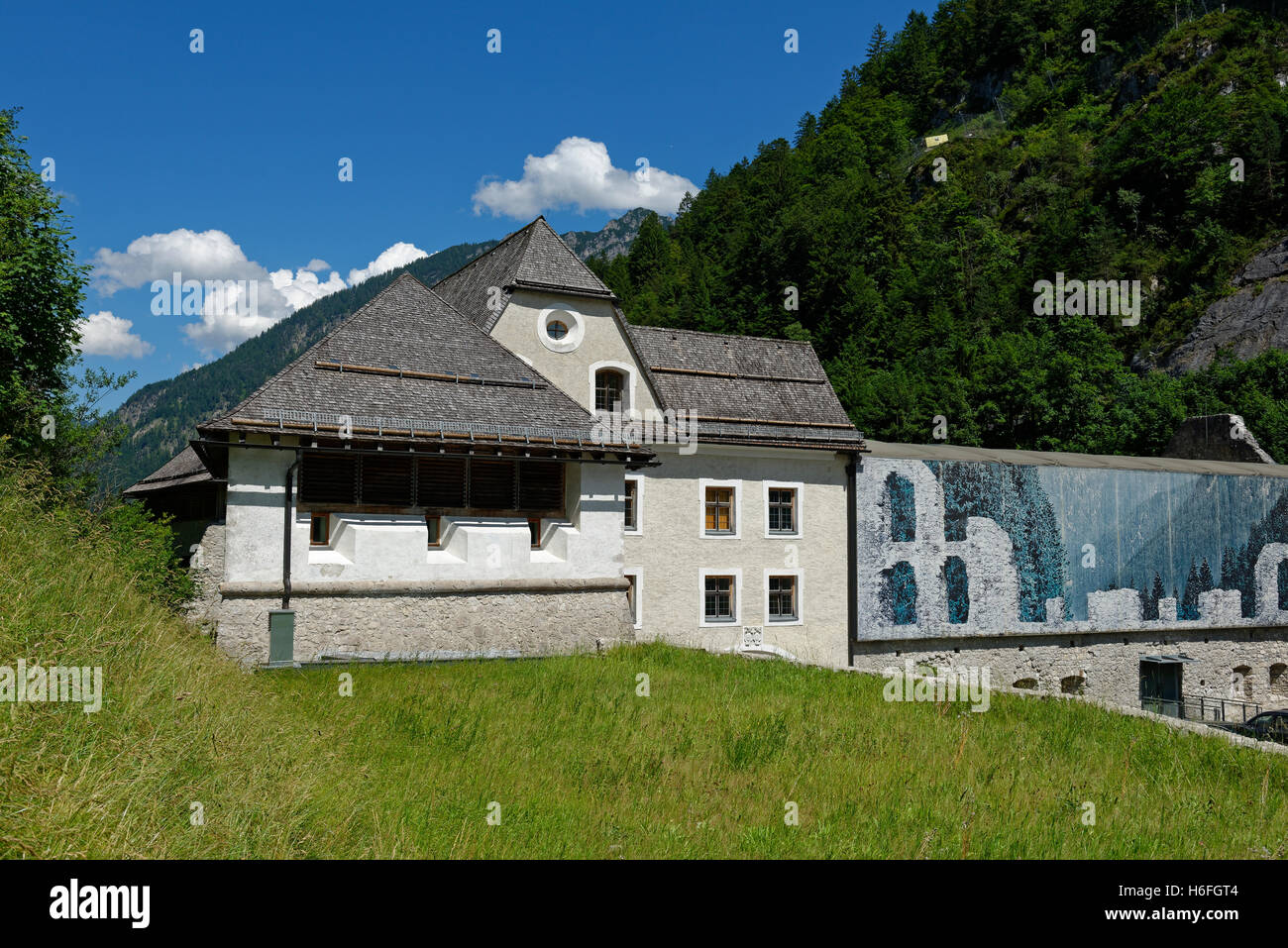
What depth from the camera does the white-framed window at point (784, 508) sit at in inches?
1042

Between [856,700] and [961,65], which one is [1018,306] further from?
[961,65]

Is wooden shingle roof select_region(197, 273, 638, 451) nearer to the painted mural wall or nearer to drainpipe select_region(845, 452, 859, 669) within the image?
drainpipe select_region(845, 452, 859, 669)

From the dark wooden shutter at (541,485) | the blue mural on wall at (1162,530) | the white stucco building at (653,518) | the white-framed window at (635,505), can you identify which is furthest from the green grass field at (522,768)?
the blue mural on wall at (1162,530)

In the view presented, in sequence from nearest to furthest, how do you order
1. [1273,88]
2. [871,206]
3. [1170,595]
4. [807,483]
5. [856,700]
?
[856,700], [807,483], [1170,595], [1273,88], [871,206]

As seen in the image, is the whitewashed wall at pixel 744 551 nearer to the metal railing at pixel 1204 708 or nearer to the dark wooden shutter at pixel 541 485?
the dark wooden shutter at pixel 541 485

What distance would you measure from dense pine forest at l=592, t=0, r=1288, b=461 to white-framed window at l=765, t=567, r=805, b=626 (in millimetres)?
25429

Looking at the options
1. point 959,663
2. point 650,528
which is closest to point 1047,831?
point 650,528

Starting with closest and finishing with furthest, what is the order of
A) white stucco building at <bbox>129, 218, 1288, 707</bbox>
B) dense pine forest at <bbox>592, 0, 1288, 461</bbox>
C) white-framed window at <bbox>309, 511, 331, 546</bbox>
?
white stucco building at <bbox>129, 218, 1288, 707</bbox> < white-framed window at <bbox>309, 511, 331, 546</bbox> < dense pine forest at <bbox>592, 0, 1288, 461</bbox>

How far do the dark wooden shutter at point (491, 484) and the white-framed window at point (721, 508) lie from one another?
31.6 ft

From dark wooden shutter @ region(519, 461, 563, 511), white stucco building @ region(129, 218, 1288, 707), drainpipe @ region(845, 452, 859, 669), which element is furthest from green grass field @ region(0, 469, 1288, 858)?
drainpipe @ region(845, 452, 859, 669)

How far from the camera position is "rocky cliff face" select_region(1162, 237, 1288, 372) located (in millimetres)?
46500

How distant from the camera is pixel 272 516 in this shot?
48.3 ft

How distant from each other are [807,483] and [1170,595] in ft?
50.2

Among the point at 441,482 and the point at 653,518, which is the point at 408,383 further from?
the point at 653,518
